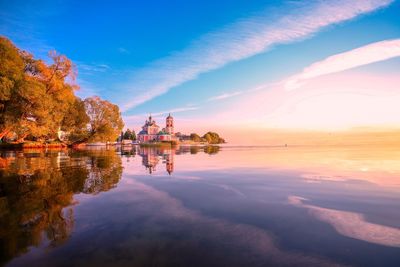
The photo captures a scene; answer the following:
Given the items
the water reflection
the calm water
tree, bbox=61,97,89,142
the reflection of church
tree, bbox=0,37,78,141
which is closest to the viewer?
the calm water

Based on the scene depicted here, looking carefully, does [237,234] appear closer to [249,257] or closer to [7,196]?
[249,257]

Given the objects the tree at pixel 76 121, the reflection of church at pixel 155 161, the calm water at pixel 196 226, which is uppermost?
the tree at pixel 76 121

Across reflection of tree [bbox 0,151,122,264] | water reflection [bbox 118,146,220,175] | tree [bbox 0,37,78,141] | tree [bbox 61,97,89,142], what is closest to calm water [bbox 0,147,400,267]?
reflection of tree [bbox 0,151,122,264]

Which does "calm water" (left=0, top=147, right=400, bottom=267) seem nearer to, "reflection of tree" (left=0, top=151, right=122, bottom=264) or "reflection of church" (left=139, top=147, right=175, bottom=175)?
"reflection of tree" (left=0, top=151, right=122, bottom=264)

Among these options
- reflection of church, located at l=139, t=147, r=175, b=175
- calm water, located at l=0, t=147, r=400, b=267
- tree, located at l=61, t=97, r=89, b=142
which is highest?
tree, located at l=61, t=97, r=89, b=142

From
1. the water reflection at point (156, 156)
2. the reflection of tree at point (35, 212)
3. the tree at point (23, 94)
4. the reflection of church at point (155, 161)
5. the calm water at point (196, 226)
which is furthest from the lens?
the tree at point (23, 94)

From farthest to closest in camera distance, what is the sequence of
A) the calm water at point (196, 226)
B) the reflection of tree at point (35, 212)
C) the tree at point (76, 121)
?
the tree at point (76, 121)
the reflection of tree at point (35, 212)
the calm water at point (196, 226)

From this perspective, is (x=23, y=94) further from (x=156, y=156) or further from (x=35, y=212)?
(x=35, y=212)

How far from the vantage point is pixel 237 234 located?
5.48 m

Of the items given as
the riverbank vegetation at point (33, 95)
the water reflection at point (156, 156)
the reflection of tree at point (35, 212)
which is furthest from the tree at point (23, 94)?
the reflection of tree at point (35, 212)

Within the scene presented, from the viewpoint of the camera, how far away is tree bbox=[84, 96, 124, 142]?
63.3 m

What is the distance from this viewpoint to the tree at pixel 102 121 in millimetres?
63269

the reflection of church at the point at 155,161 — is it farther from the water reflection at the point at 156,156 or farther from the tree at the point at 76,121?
the tree at the point at 76,121

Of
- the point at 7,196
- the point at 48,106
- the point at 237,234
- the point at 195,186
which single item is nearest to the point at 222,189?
the point at 195,186
